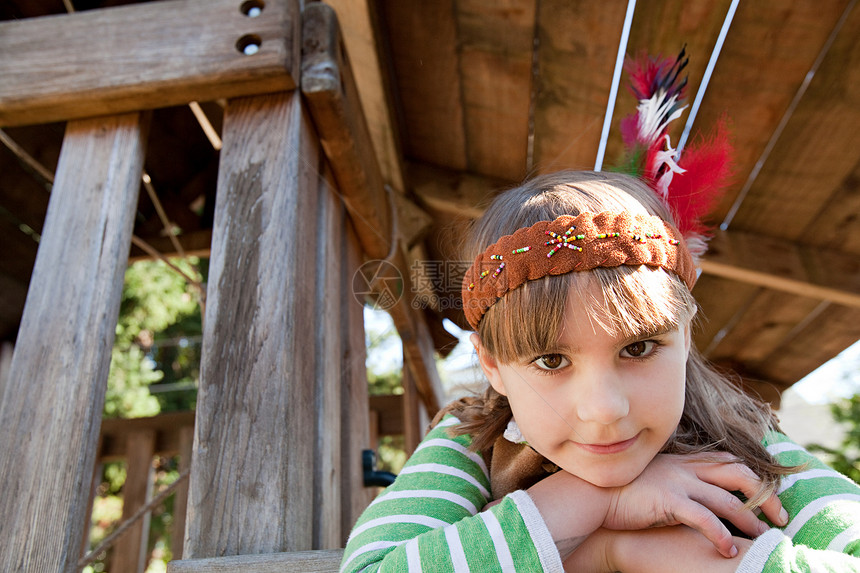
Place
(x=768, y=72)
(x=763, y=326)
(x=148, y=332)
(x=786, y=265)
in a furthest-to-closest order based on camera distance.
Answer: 1. (x=148, y=332)
2. (x=763, y=326)
3. (x=786, y=265)
4. (x=768, y=72)

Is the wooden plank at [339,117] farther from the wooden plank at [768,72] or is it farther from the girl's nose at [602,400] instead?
the wooden plank at [768,72]

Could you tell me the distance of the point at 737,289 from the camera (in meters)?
3.15

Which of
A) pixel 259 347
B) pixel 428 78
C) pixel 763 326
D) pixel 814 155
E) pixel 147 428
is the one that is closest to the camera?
pixel 259 347

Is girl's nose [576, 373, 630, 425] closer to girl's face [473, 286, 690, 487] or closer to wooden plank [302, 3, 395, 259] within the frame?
girl's face [473, 286, 690, 487]

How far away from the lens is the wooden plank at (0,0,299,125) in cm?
134

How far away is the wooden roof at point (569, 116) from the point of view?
173 centimetres

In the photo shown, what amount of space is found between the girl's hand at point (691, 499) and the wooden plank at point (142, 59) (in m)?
1.05

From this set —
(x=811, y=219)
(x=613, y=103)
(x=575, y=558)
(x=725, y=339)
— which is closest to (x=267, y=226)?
(x=575, y=558)

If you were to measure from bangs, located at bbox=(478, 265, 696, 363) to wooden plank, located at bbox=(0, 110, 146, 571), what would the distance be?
79 centimetres

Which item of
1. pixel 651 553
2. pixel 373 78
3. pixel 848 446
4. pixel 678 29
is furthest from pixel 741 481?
pixel 848 446

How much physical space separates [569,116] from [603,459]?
146 centimetres

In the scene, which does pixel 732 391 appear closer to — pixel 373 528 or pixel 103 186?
pixel 373 528

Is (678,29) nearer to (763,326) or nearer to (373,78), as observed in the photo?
(373,78)

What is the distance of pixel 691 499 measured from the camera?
2.95 feet
